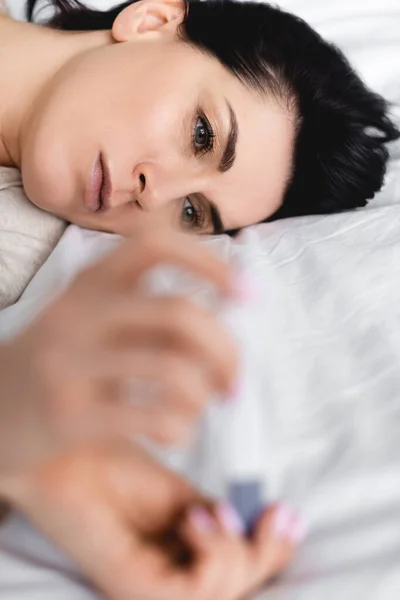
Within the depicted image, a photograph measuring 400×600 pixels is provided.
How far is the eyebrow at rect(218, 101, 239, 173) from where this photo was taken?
98 cm

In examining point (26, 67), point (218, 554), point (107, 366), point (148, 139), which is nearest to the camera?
point (107, 366)

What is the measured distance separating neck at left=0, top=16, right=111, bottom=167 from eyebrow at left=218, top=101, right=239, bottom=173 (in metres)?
0.26

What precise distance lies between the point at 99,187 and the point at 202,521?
0.58 meters

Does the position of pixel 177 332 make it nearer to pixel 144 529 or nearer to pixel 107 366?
pixel 107 366

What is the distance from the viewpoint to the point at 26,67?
1.06 meters

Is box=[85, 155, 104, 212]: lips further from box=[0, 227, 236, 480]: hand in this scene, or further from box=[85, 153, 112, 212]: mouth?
box=[0, 227, 236, 480]: hand

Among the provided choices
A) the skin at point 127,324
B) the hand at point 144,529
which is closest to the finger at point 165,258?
the skin at point 127,324

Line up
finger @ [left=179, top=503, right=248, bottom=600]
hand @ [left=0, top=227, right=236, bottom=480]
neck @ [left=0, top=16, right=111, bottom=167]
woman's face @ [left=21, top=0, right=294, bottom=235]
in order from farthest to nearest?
neck @ [left=0, top=16, right=111, bottom=167]
woman's face @ [left=21, top=0, right=294, bottom=235]
finger @ [left=179, top=503, right=248, bottom=600]
hand @ [left=0, top=227, right=236, bottom=480]

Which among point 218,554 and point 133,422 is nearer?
point 133,422

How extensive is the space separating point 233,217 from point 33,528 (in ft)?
2.04

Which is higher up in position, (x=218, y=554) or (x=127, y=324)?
(x=127, y=324)

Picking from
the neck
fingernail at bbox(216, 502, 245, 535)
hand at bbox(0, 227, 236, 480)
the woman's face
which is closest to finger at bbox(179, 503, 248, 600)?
fingernail at bbox(216, 502, 245, 535)

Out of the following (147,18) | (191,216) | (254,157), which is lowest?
(191,216)

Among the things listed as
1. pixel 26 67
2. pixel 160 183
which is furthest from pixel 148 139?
pixel 26 67
